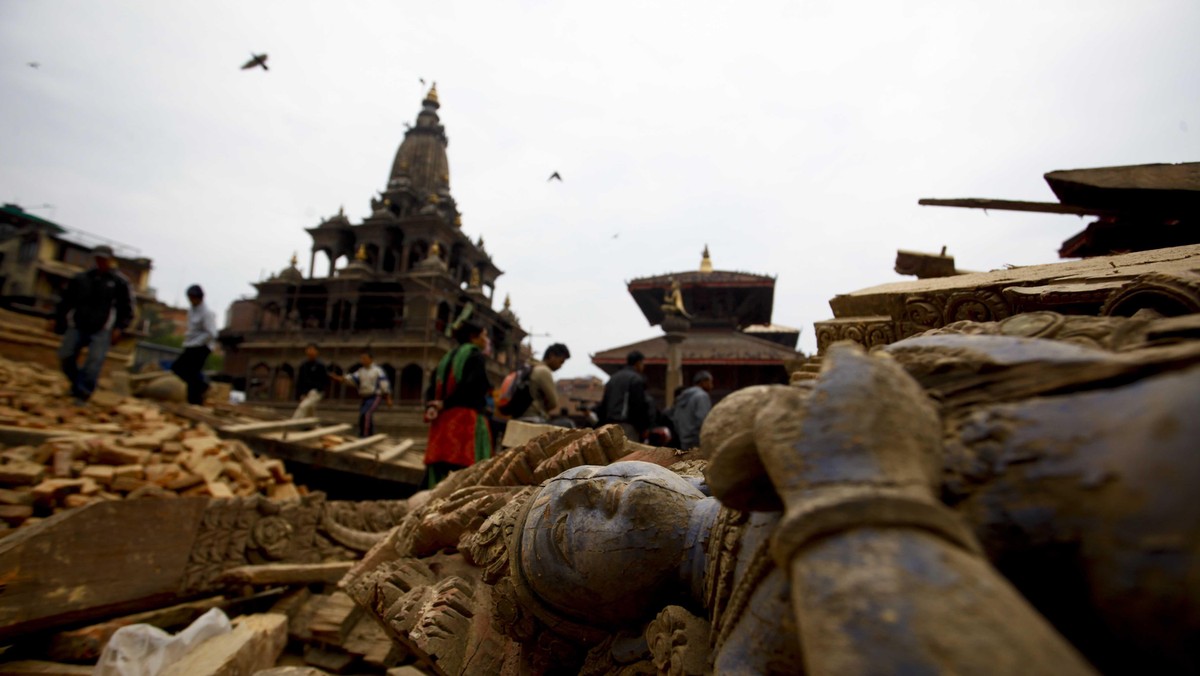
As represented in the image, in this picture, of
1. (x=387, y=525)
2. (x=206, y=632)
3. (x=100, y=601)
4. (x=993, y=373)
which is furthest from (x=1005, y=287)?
(x=387, y=525)

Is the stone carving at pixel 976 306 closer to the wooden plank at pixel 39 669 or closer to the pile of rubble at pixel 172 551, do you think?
the pile of rubble at pixel 172 551

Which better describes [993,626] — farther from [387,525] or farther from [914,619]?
[387,525]

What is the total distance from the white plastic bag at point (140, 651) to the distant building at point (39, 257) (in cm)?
3202

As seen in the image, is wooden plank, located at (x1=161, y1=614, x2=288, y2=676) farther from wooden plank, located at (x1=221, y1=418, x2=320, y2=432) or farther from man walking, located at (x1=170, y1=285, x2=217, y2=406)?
man walking, located at (x1=170, y1=285, x2=217, y2=406)

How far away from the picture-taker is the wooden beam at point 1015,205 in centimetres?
319

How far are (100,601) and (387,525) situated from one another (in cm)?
223

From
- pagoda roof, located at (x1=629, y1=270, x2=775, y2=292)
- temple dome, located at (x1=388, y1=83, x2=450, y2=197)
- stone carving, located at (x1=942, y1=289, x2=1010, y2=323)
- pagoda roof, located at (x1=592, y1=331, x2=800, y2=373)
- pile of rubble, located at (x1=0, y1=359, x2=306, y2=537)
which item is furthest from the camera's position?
temple dome, located at (x1=388, y1=83, x2=450, y2=197)

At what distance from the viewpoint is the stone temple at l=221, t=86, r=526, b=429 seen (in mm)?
23203

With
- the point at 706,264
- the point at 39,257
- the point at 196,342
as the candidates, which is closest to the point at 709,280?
the point at 706,264

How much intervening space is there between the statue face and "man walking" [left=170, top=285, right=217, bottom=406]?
26.2 feet

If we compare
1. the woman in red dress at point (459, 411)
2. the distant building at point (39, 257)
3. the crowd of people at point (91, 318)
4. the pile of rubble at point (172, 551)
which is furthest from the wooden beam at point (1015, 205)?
the distant building at point (39, 257)

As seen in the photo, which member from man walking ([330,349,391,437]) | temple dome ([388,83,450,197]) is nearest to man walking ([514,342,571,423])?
man walking ([330,349,391,437])

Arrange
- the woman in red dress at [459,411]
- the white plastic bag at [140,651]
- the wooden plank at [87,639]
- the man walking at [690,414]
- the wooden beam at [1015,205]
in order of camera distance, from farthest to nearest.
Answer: the man walking at [690,414] < the woman in red dress at [459,411] < the wooden beam at [1015,205] < the wooden plank at [87,639] < the white plastic bag at [140,651]

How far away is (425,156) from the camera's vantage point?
29156 mm
